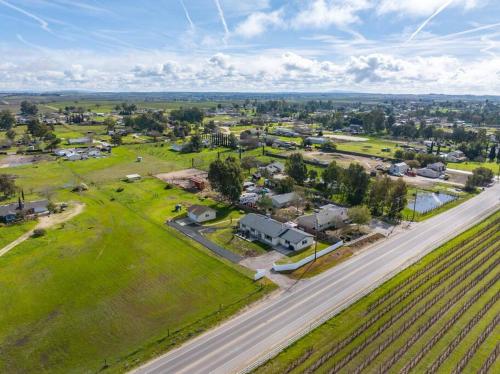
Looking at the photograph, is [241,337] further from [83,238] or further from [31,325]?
[83,238]

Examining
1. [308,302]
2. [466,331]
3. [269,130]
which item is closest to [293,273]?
[308,302]

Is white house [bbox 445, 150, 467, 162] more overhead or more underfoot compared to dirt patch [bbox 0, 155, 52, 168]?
more overhead

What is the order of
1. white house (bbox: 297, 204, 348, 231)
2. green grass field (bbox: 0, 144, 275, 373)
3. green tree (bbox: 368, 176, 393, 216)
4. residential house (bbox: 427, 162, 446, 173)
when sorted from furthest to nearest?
residential house (bbox: 427, 162, 446, 173)
green tree (bbox: 368, 176, 393, 216)
white house (bbox: 297, 204, 348, 231)
green grass field (bbox: 0, 144, 275, 373)

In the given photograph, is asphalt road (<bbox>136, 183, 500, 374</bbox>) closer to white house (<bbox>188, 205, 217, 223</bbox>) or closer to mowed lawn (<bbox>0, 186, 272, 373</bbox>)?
mowed lawn (<bbox>0, 186, 272, 373</bbox>)

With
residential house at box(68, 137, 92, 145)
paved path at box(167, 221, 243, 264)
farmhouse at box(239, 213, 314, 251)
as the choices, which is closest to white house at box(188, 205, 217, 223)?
paved path at box(167, 221, 243, 264)

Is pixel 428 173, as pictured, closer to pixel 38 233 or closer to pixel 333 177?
pixel 333 177

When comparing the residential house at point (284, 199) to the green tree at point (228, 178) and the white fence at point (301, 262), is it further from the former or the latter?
the white fence at point (301, 262)

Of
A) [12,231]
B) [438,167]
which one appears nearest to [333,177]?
[438,167]
